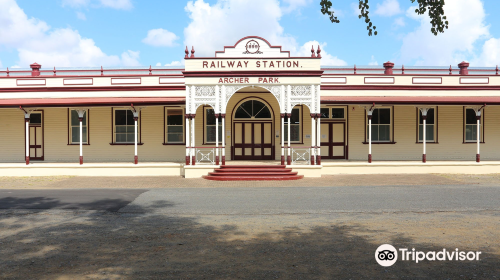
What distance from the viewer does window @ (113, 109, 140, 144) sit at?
19812 mm

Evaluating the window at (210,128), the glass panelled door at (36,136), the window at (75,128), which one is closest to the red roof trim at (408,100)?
the window at (210,128)

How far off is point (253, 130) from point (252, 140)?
0.50 meters

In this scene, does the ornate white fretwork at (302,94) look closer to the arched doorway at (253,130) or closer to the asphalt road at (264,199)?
the arched doorway at (253,130)

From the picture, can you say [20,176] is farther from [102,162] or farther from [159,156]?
[159,156]

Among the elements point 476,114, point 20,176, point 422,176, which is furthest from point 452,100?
point 20,176

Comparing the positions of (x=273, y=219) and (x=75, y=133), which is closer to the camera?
(x=273, y=219)

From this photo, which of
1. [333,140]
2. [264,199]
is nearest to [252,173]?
[264,199]

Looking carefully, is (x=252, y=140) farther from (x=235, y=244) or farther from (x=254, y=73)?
(x=235, y=244)

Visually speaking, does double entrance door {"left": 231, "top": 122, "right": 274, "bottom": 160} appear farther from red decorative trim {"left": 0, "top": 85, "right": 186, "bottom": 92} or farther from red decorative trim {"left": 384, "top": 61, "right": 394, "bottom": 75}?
red decorative trim {"left": 384, "top": 61, "right": 394, "bottom": 75}

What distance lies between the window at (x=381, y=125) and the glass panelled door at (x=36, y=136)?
17.0 metres

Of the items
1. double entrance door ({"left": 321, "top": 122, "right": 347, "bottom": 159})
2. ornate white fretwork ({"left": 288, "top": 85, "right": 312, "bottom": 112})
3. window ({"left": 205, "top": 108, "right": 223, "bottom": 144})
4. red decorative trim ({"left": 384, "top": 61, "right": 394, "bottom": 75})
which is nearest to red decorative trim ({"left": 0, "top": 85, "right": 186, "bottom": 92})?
window ({"left": 205, "top": 108, "right": 223, "bottom": 144})

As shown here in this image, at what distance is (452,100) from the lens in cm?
1831

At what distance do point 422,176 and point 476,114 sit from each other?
4.71 meters

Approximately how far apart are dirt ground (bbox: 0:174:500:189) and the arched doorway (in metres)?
3.78
